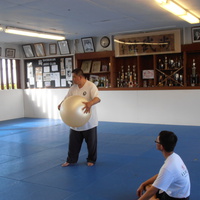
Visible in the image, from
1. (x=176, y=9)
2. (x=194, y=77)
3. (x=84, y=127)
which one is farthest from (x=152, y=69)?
(x=84, y=127)

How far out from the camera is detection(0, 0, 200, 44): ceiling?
5.73 m

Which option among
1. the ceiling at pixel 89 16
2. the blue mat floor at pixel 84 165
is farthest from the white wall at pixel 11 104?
the blue mat floor at pixel 84 165

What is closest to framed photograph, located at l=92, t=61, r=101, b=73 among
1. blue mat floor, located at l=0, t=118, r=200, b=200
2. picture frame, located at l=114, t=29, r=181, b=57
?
picture frame, located at l=114, t=29, r=181, b=57

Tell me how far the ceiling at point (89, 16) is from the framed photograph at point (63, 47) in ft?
3.99

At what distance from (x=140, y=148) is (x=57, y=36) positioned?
16.2 ft

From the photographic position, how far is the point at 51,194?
3.63 metres

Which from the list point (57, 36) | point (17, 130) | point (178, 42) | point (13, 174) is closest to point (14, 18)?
point (57, 36)

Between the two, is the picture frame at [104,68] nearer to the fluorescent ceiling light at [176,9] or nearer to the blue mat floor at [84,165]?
the blue mat floor at [84,165]

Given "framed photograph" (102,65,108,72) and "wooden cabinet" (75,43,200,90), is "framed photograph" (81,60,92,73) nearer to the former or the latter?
"wooden cabinet" (75,43,200,90)

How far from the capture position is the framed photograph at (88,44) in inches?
393

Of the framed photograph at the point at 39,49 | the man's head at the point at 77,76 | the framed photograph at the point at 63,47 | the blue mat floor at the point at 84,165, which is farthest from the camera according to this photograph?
the framed photograph at the point at 39,49

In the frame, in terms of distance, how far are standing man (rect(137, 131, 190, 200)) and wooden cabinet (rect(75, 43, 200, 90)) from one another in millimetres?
6426

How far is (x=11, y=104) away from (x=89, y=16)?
573 centimetres

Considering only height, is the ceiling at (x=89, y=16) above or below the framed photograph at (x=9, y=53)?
above
